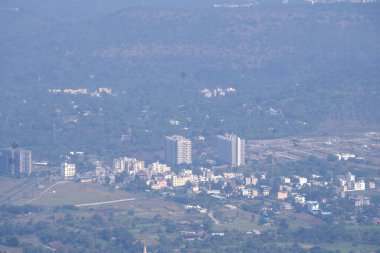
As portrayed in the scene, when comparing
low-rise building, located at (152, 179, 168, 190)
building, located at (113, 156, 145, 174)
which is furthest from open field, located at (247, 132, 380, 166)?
low-rise building, located at (152, 179, 168, 190)

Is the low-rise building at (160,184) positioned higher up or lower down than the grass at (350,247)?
higher up

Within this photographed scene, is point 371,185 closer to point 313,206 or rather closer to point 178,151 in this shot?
point 313,206

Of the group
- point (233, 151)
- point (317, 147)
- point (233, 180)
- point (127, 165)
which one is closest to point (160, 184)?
point (233, 180)

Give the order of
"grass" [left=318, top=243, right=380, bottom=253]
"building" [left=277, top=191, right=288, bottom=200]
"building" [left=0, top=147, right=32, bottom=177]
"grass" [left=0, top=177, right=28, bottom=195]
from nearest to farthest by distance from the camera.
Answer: "grass" [left=318, top=243, right=380, bottom=253]
"building" [left=277, top=191, right=288, bottom=200]
"grass" [left=0, top=177, right=28, bottom=195]
"building" [left=0, top=147, right=32, bottom=177]

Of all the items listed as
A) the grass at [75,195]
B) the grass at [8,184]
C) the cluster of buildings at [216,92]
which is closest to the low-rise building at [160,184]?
the grass at [75,195]

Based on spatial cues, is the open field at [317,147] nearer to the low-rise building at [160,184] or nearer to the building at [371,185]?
the building at [371,185]

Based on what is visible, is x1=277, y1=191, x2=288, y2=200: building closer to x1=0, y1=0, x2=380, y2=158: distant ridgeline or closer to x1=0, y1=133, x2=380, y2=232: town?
x1=0, y1=133, x2=380, y2=232: town
